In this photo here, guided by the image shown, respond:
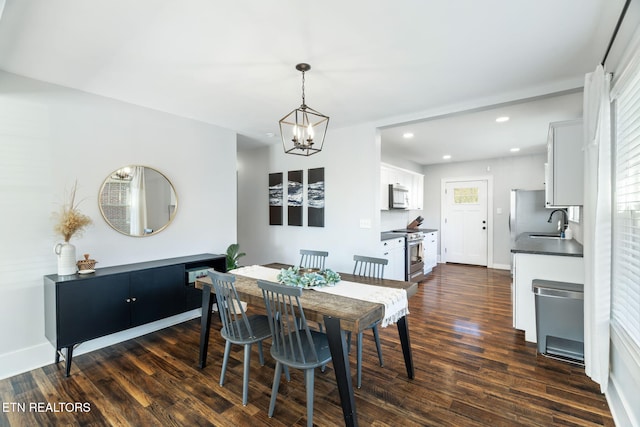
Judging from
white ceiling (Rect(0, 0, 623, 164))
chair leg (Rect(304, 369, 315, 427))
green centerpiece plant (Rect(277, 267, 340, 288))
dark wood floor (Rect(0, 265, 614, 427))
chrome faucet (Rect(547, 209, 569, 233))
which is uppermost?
white ceiling (Rect(0, 0, 623, 164))

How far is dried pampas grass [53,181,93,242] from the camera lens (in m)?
2.67

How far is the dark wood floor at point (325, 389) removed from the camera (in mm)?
1954

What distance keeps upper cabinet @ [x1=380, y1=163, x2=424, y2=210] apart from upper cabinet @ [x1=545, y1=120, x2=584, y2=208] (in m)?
2.66

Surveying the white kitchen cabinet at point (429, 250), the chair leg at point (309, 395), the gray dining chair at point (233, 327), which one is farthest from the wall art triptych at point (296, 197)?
the chair leg at point (309, 395)

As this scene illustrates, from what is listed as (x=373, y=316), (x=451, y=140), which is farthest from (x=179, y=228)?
(x=451, y=140)

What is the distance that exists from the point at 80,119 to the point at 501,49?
3744mm

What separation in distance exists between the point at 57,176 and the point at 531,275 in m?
4.69

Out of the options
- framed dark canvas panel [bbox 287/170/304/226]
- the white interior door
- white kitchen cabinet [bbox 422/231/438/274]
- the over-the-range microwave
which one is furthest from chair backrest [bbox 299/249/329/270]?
the white interior door

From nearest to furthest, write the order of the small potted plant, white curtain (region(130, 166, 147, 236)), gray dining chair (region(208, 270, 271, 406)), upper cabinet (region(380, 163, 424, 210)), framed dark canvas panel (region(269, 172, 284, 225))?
1. gray dining chair (region(208, 270, 271, 406))
2. white curtain (region(130, 166, 147, 236))
3. the small potted plant
4. framed dark canvas panel (region(269, 172, 284, 225))
5. upper cabinet (region(380, 163, 424, 210))

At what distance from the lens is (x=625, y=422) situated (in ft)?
5.71

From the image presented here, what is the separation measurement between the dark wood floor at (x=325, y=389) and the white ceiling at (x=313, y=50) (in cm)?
249

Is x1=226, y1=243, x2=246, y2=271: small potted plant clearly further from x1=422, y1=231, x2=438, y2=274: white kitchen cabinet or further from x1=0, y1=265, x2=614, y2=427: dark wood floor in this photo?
x1=422, y1=231, x2=438, y2=274: white kitchen cabinet

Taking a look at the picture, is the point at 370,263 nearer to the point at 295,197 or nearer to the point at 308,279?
the point at 308,279

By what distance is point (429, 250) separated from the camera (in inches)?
245
